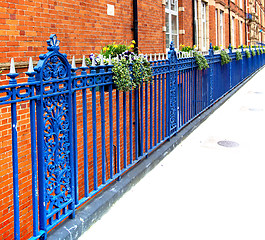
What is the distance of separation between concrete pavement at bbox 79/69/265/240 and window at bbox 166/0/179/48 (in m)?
4.92

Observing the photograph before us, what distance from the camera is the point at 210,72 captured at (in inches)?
408

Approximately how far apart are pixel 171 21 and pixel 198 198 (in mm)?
8400

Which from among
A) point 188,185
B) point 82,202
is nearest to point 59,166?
point 82,202

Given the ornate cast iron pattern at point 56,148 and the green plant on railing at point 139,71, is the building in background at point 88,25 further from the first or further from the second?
the ornate cast iron pattern at point 56,148

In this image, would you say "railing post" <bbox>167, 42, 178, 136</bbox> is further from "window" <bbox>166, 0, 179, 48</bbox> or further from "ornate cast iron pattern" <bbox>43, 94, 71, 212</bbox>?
"window" <bbox>166, 0, 179, 48</bbox>

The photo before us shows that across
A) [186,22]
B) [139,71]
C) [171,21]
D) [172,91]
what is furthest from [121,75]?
[186,22]

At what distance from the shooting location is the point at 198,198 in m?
4.29

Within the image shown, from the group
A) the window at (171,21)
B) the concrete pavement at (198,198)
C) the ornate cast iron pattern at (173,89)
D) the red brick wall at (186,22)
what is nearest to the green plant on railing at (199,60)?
the ornate cast iron pattern at (173,89)

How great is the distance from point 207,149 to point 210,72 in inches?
172

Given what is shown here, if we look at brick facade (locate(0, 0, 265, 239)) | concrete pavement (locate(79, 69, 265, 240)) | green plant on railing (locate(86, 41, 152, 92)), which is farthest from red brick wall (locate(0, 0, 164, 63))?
concrete pavement (locate(79, 69, 265, 240))

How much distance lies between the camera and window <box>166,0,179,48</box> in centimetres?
1088

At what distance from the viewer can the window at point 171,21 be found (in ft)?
35.7

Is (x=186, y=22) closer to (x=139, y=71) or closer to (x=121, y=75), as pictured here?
(x=139, y=71)

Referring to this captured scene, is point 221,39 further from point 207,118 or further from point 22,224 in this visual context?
point 22,224
